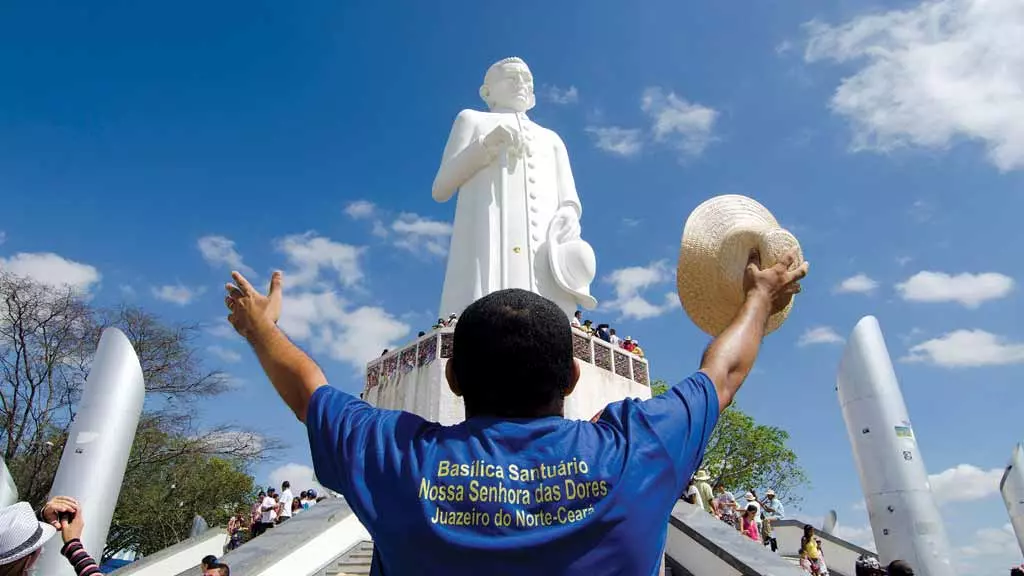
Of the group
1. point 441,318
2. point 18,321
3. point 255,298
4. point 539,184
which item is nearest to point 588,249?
point 539,184

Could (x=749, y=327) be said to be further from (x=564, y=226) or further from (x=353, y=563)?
(x=564, y=226)

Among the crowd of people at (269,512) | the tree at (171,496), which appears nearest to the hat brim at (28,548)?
the crowd of people at (269,512)

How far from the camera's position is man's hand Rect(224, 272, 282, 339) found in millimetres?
1771

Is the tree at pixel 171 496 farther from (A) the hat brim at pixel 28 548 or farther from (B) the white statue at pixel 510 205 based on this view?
(A) the hat brim at pixel 28 548

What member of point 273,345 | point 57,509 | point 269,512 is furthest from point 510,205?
point 273,345

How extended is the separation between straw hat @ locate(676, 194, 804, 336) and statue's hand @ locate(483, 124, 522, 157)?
1024cm

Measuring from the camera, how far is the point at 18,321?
16.2m

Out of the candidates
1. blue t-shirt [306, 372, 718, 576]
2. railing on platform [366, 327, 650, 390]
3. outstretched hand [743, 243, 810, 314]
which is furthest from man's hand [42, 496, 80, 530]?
Answer: railing on platform [366, 327, 650, 390]

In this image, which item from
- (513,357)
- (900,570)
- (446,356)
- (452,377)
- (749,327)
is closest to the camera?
(513,357)

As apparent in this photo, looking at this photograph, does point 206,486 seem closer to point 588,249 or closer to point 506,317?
point 588,249

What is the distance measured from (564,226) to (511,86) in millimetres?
3300

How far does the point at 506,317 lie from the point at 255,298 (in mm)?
701

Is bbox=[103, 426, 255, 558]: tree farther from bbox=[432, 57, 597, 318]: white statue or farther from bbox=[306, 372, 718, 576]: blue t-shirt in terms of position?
bbox=[306, 372, 718, 576]: blue t-shirt

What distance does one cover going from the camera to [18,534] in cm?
197
